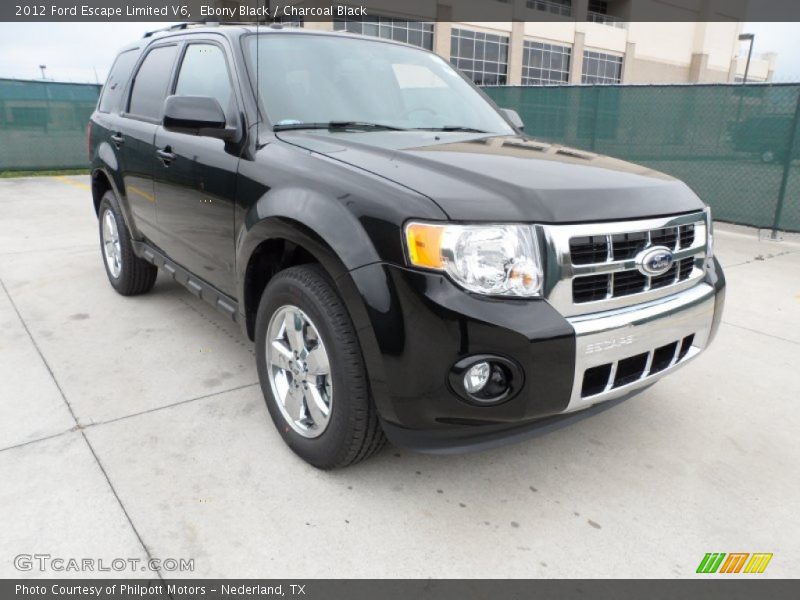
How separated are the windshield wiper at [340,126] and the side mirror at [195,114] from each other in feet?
0.85

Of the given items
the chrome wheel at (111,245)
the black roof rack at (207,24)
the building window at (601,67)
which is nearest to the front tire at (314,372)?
the black roof rack at (207,24)

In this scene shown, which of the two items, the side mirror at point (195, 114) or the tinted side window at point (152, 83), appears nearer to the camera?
the side mirror at point (195, 114)

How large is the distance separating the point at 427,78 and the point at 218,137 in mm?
1466

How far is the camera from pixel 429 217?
2.02 metres

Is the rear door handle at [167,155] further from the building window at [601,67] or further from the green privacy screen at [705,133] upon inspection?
the building window at [601,67]

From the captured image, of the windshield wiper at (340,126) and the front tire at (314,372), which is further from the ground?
the windshield wiper at (340,126)

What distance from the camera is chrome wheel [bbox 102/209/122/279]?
4832 mm

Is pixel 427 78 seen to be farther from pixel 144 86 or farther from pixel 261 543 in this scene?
pixel 261 543

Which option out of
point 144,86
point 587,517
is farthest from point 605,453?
point 144,86

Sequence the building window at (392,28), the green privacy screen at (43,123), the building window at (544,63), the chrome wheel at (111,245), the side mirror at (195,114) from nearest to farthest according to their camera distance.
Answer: the side mirror at (195,114)
the chrome wheel at (111,245)
the green privacy screen at (43,123)
the building window at (392,28)
the building window at (544,63)

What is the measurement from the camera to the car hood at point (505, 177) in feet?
6.86

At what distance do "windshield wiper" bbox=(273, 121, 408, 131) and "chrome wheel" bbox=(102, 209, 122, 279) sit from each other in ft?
8.11

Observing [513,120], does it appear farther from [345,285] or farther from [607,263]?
[345,285]

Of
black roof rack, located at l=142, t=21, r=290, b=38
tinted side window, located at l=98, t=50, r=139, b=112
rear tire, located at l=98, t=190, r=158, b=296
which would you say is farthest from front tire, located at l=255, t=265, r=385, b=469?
tinted side window, located at l=98, t=50, r=139, b=112
